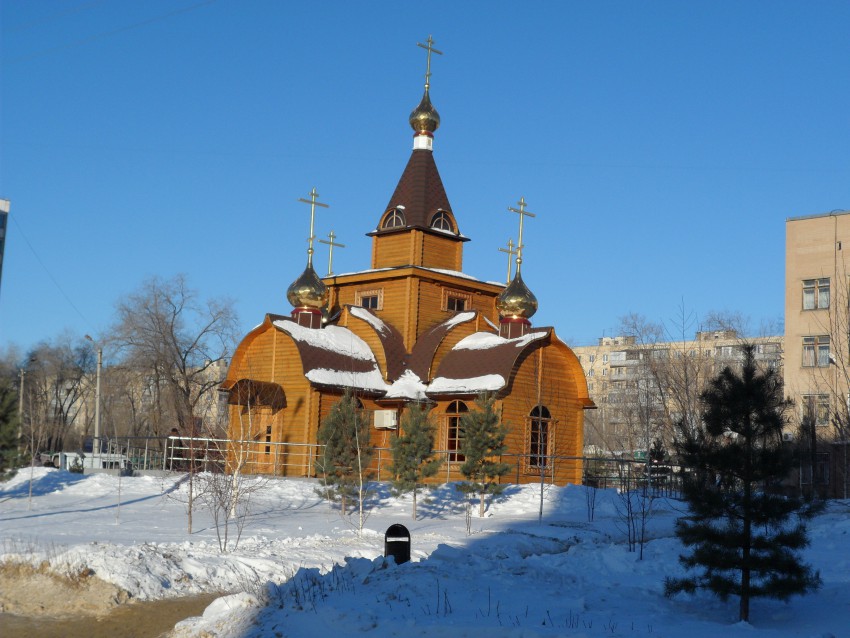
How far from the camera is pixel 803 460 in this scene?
41.9 ft

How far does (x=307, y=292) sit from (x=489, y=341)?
5.42 m

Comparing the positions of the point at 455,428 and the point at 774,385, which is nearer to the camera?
the point at 774,385

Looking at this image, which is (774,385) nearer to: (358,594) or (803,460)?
(803,460)

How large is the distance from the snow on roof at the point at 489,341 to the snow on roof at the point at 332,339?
2620 mm

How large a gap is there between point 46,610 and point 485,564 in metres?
5.58

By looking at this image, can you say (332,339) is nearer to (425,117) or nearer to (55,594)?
(425,117)

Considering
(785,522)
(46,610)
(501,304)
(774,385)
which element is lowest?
(46,610)

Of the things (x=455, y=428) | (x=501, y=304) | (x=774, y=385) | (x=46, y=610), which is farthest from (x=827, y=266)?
(x=46, y=610)

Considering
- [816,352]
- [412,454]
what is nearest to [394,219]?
[412,454]

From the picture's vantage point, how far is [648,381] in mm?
41781

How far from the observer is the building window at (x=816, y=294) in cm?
3206

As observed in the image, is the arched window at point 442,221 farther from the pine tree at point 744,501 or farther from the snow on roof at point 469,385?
the pine tree at point 744,501

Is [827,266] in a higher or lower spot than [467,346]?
higher

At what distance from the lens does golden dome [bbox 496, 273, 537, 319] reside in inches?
1147
